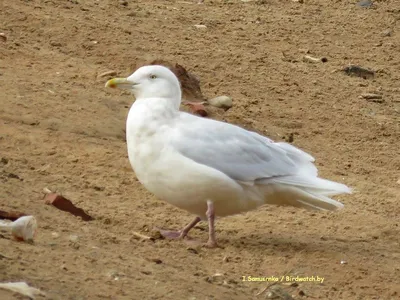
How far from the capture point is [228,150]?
679cm

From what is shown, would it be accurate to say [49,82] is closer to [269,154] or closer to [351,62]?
[269,154]

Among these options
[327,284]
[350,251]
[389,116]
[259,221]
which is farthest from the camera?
[389,116]

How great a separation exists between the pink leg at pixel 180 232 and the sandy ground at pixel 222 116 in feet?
0.38

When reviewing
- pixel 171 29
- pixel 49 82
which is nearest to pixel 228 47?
pixel 171 29

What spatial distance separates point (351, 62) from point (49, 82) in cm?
378

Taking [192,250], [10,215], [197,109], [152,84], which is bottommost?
[192,250]

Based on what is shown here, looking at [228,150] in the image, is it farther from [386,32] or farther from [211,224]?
[386,32]

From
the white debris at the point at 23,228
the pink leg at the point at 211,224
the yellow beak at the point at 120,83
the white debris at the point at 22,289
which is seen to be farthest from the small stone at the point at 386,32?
the white debris at the point at 22,289

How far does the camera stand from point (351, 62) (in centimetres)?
1183

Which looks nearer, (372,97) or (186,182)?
(186,182)

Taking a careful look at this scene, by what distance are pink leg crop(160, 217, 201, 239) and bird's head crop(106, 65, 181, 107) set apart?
734 mm

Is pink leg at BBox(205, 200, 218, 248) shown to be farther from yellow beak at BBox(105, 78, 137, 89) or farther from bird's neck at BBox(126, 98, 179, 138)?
yellow beak at BBox(105, 78, 137, 89)

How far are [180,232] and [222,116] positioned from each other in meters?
2.72

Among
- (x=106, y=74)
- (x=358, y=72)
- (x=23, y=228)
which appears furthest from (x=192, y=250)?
(x=358, y=72)
